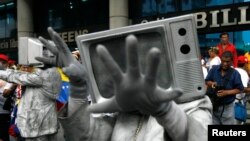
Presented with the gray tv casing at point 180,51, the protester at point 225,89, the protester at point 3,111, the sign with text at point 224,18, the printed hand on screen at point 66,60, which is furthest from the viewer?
the sign with text at point 224,18

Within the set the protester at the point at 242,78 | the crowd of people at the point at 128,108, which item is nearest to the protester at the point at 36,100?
the crowd of people at the point at 128,108

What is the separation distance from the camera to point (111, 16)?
15727mm

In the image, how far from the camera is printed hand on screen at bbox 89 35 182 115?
134 centimetres

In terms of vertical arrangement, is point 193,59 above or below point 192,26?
below

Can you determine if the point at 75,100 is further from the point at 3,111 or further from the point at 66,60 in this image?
the point at 3,111

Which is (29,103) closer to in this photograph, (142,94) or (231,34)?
(142,94)

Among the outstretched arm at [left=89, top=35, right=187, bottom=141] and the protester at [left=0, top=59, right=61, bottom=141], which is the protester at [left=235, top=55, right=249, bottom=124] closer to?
the protester at [left=0, top=59, right=61, bottom=141]

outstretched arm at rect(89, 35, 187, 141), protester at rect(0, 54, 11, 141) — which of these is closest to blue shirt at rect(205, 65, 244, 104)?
protester at rect(0, 54, 11, 141)

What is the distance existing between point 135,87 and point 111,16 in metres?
14.5

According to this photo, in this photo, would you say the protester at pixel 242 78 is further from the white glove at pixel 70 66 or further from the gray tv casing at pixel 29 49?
the white glove at pixel 70 66

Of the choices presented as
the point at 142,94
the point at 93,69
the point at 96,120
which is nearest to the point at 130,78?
the point at 142,94

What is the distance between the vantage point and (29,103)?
4793 mm

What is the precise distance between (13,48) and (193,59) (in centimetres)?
2045

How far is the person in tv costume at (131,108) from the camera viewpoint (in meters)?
1.40
